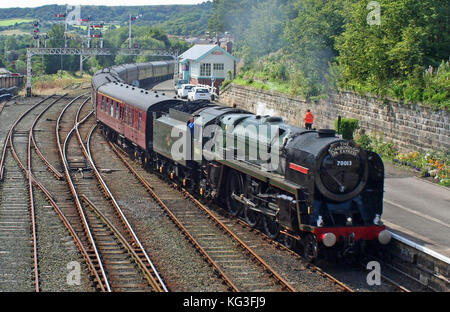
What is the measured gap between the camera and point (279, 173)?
14109 millimetres

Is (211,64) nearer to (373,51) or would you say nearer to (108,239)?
(373,51)

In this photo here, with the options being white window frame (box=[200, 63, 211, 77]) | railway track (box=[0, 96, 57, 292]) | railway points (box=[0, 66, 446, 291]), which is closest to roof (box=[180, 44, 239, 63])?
white window frame (box=[200, 63, 211, 77])

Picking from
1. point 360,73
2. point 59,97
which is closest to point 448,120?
point 360,73

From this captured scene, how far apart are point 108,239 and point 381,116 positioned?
1372 centimetres

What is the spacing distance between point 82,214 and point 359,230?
8.07m

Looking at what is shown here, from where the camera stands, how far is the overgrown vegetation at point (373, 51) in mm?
22656

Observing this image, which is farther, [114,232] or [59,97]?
[59,97]

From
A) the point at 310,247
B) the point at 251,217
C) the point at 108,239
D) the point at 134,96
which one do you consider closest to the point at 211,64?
the point at 134,96

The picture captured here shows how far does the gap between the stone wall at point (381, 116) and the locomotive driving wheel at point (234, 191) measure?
6.42 ft

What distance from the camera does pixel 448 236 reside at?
45.9 ft

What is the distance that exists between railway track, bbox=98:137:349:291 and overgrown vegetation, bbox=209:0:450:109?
9618mm

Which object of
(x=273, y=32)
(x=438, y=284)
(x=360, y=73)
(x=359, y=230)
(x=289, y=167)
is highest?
(x=273, y=32)

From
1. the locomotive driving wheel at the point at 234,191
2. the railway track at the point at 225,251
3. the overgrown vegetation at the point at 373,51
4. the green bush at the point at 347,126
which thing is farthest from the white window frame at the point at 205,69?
the locomotive driving wheel at the point at 234,191
